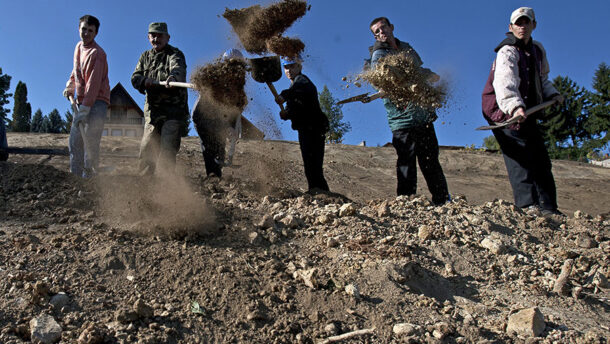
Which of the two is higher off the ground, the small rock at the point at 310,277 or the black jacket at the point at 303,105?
the black jacket at the point at 303,105

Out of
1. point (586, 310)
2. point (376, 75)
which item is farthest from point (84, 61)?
point (586, 310)

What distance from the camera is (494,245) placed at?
3.30m

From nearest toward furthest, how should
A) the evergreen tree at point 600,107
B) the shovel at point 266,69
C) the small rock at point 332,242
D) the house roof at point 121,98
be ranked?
the small rock at point 332,242 → the shovel at point 266,69 → the house roof at point 121,98 → the evergreen tree at point 600,107

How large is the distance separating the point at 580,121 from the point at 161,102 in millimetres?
41967

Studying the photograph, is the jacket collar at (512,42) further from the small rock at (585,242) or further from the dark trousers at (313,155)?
the dark trousers at (313,155)

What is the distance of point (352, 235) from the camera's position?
3.30 m

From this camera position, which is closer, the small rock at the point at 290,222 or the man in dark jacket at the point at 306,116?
the small rock at the point at 290,222

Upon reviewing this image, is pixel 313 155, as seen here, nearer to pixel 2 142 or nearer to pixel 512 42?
pixel 512 42

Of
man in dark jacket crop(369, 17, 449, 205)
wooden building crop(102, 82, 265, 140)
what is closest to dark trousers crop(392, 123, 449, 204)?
man in dark jacket crop(369, 17, 449, 205)

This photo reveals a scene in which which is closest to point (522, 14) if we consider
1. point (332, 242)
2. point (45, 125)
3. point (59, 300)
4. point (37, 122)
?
point (332, 242)

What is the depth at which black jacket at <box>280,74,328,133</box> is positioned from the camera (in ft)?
16.3

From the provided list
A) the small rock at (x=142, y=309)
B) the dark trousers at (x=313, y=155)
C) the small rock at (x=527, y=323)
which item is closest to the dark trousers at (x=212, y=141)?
the dark trousers at (x=313, y=155)

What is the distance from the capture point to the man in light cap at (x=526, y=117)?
4105 millimetres

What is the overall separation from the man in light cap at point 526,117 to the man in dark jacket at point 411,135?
1.80 feet
